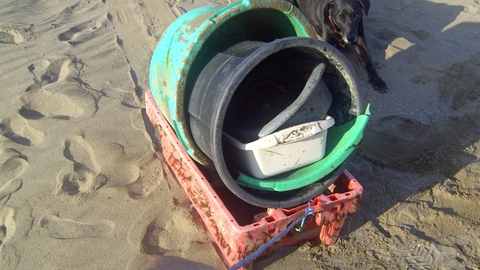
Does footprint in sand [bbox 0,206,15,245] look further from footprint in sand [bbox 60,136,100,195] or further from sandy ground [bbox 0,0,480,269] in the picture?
footprint in sand [bbox 60,136,100,195]

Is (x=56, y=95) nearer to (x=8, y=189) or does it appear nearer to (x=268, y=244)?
(x=8, y=189)

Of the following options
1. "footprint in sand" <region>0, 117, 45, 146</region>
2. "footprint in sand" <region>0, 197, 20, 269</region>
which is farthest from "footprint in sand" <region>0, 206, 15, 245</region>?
"footprint in sand" <region>0, 117, 45, 146</region>

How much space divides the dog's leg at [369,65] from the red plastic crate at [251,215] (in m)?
1.48

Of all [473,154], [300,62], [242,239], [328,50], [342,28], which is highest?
[328,50]

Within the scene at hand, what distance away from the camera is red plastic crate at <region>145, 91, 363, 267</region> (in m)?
1.92

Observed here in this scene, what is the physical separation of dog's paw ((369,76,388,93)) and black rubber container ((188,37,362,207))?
136cm

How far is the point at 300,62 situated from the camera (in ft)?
7.22

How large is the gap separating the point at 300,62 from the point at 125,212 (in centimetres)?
126

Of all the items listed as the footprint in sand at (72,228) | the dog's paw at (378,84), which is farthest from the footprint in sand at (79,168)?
the dog's paw at (378,84)

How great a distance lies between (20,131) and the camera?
297 cm

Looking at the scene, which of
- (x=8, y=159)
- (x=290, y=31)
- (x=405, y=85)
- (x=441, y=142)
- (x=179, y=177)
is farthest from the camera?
(x=405, y=85)

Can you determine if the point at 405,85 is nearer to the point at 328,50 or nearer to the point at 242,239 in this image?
the point at 328,50

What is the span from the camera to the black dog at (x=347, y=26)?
3.62 meters

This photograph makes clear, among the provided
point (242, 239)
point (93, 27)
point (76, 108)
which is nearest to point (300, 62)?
point (242, 239)
